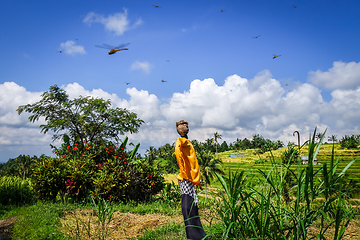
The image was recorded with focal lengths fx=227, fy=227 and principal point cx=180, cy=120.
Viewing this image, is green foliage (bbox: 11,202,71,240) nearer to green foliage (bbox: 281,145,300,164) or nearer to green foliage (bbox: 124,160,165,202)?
green foliage (bbox: 124,160,165,202)

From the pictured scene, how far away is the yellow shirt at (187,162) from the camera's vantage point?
3904mm

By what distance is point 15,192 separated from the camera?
26.5ft

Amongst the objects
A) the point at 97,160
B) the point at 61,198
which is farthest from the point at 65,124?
the point at 61,198

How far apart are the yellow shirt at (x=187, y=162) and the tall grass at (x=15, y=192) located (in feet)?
22.7

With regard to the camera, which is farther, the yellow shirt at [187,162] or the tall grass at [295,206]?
the yellow shirt at [187,162]

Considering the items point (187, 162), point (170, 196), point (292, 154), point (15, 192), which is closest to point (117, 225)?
point (187, 162)

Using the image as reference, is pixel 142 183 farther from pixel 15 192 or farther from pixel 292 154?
pixel 292 154

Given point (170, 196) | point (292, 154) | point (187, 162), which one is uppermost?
point (292, 154)

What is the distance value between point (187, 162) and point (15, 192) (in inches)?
294

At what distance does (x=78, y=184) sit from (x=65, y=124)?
8986mm

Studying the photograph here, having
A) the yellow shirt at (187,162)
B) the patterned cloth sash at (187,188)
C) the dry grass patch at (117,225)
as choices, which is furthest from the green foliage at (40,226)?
the yellow shirt at (187,162)

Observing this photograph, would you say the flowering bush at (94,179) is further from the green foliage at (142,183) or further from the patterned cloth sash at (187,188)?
the patterned cloth sash at (187,188)

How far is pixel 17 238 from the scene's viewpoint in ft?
14.5

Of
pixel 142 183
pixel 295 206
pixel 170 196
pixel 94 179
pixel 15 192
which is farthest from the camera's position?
pixel 170 196
